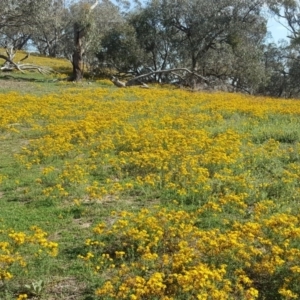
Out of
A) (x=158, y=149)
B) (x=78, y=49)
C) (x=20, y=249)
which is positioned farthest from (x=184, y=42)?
(x=20, y=249)

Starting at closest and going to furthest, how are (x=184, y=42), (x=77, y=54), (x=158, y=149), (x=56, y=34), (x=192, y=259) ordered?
(x=192, y=259) → (x=158, y=149) → (x=77, y=54) → (x=184, y=42) → (x=56, y=34)

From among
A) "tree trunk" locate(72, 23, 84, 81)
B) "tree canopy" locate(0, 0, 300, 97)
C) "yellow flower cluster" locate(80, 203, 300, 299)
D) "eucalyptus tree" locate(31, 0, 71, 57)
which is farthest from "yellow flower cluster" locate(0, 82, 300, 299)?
"eucalyptus tree" locate(31, 0, 71, 57)

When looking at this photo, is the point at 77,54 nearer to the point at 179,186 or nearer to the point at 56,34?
the point at 179,186

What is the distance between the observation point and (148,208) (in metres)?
8.33

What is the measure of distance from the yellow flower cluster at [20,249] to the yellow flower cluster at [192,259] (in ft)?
1.81

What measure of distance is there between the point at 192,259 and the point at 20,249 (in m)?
2.35

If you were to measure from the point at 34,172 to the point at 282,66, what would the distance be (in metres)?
42.2

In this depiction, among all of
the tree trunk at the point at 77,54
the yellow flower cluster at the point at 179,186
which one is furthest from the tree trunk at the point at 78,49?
the yellow flower cluster at the point at 179,186

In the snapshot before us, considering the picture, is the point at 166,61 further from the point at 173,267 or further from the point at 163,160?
the point at 173,267

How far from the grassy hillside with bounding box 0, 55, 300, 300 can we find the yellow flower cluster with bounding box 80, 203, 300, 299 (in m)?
0.02

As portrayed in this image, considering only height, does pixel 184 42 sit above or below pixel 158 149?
above

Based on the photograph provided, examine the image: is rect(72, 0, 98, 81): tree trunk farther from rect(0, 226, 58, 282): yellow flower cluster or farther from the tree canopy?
rect(0, 226, 58, 282): yellow flower cluster

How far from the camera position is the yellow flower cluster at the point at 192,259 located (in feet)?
→ 17.2

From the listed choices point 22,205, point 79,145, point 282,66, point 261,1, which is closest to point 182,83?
point 261,1
